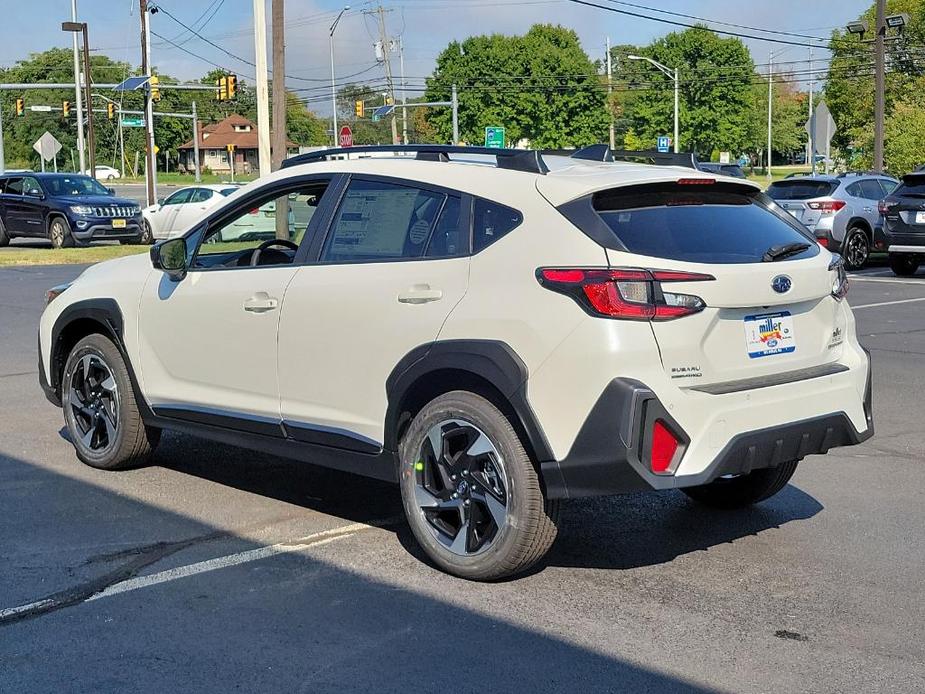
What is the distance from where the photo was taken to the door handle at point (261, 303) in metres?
5.66

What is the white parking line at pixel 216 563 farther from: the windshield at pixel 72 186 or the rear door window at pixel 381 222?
the windshield at pixel 72 186

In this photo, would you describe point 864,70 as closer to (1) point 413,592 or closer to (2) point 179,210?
(2) point 179,210

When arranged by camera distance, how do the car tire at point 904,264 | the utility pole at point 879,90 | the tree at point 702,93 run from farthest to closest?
1. the tree at point 702,93
2. the utility pole at point 879,90
3. the car tire at point 904,264

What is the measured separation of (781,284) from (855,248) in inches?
721

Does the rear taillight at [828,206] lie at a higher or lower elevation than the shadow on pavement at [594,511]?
higher

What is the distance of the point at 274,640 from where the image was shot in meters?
4.23

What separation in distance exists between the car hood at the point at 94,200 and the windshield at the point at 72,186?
330mm

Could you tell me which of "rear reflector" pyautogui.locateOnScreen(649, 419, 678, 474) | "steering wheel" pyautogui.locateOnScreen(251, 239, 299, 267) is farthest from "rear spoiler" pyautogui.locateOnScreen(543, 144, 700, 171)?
"rear reflector" pyautogui.locateOnScreen(649, 419, 678, 474)

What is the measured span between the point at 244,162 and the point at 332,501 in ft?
523

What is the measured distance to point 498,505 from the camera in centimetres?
477

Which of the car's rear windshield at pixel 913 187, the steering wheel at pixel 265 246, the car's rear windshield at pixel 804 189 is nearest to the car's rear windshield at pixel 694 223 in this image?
the steering wheel at pixel 265 246

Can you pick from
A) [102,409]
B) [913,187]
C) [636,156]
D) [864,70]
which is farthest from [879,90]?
[864,70]

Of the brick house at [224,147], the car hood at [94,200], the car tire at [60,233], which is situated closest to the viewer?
the car tire at [60,233]

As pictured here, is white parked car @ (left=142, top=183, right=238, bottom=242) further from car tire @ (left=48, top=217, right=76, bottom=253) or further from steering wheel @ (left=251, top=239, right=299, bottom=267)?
steering wheel @ (left=251, top=239, right=299, bottom=267)
